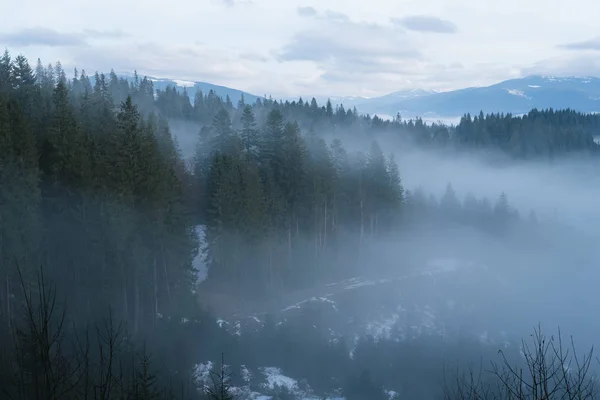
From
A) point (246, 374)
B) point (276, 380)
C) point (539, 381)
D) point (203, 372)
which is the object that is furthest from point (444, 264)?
point (539, 381)

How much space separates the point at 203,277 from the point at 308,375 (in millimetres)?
14432

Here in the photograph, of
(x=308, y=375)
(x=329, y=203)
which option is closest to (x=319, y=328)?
(x=308, y=375)

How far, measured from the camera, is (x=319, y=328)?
37.9m

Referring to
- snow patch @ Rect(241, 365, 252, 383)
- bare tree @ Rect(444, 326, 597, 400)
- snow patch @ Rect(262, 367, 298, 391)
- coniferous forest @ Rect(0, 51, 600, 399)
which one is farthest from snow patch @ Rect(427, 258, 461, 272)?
snow patch @ Rect(241, 365, 252, 383)

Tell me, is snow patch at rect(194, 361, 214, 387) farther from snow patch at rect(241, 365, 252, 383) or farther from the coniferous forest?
snow patch at rect(241, 365, 252, 383)

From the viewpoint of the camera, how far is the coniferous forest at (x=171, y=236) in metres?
26.8

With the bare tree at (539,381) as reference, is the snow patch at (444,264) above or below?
below

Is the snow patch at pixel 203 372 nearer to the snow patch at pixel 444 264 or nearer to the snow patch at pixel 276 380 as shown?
the snow patch at pixel 276 380

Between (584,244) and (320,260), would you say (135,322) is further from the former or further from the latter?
(584,244)

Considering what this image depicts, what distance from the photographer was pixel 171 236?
3400 cm

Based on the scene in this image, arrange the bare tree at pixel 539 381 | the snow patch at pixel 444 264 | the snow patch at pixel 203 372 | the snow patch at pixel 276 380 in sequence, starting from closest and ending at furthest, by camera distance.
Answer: the bare tree at pixel 539 381, the snow patch at pixel 203 372, the snow patch at pixel 276 380, the snow patch at pixel 444 264

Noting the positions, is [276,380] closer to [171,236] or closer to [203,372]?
[203,372]

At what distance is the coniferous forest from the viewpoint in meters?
26.8

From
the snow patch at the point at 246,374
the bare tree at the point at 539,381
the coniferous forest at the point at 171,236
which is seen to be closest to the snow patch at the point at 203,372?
the coniferous forest at the point at 171,236
